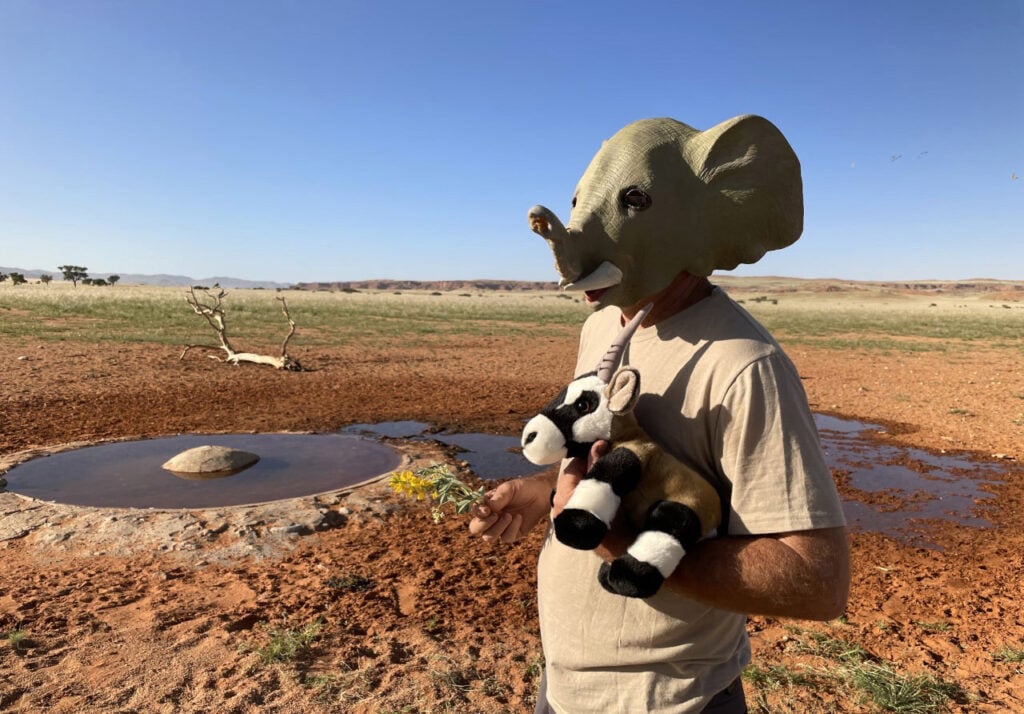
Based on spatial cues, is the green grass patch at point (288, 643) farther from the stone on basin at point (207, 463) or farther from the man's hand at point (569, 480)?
the stone on basin at point (207, 463)

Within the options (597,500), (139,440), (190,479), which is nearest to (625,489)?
(597,500)

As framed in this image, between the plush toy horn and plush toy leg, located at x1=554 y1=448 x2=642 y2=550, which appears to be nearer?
plush toy leg, located at x1=554 y1=448 x2=642 y2=550

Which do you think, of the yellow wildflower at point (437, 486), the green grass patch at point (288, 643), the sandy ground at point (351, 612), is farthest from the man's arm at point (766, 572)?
the green grass patch at point (288, 643)

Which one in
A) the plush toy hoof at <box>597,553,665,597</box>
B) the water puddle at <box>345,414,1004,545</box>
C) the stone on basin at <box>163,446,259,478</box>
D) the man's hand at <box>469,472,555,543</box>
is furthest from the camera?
the stone on basin at <box>163,446,259,478</box>

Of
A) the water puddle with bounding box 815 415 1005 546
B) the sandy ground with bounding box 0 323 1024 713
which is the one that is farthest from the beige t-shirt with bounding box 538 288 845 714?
the water puddle with bounding box 815 415 1005 546

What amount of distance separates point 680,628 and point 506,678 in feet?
8.68

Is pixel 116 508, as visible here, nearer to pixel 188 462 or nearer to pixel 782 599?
pixel 188 462

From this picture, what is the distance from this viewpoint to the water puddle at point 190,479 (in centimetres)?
638

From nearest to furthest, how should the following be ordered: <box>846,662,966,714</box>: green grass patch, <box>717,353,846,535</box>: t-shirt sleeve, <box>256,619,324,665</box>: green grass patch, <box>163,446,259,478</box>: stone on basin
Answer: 1. <box>717,353,846,535</box>: t-shirt sleeve
2. <box>846,662,966,714</box>: green grass patch
3. <box>256,619,324,665</box>: green grass patch
4. <box>163,446,259,478</box>: stone on basin

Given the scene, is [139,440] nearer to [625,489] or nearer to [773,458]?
[625,489]

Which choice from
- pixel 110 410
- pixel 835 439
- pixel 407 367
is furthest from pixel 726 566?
pixel 407 367

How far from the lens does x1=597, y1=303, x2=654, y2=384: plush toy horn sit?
125 cm

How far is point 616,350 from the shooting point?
1.31 metres

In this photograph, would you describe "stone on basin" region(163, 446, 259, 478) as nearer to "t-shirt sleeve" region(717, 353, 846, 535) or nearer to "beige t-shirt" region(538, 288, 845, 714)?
"beige t-shirt" region(538, 288, 845, 714)
